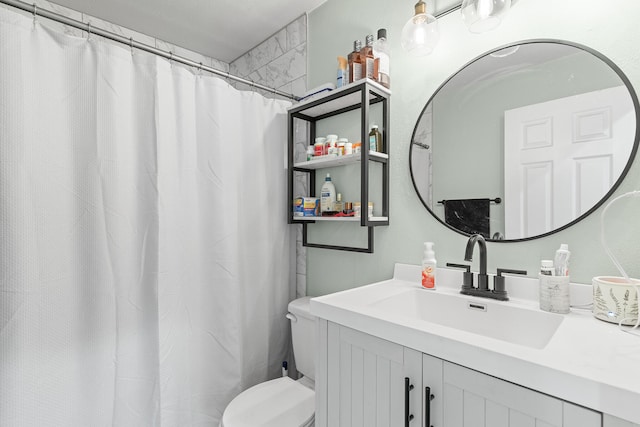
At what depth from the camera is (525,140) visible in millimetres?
1068

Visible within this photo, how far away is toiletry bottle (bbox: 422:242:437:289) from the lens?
1.19m

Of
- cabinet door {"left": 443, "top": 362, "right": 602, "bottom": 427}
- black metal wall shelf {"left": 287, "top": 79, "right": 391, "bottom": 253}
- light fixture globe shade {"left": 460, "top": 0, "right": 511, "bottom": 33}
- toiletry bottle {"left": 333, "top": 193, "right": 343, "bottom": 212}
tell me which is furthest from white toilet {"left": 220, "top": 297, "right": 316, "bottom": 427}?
light fixture globe shade {"left": 460, "top": 0, "right": 511, "bottom": 33}

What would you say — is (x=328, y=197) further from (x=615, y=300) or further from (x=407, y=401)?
(x=615, y=300)

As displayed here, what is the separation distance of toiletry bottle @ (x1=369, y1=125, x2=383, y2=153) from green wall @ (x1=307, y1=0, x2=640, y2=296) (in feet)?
0.22

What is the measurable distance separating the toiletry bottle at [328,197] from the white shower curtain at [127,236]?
0.33 m

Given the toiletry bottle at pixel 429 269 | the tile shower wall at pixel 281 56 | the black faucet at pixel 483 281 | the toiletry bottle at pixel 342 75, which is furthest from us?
the tile shower wall at pixel 281 56

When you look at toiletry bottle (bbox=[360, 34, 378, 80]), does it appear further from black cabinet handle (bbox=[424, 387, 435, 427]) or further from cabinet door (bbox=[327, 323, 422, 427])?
black cabinet handle (bbox=[424, 387, 435, 427])

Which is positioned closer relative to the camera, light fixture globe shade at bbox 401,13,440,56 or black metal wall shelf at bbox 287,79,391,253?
light fixture globe shade at bbox 401,13,440,56

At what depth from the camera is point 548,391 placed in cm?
59

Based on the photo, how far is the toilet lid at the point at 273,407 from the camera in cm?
120

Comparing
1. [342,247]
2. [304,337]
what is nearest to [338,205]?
[342,247]

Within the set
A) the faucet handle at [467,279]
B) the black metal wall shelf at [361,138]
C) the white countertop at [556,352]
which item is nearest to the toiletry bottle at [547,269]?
the white countertop at [556,352]

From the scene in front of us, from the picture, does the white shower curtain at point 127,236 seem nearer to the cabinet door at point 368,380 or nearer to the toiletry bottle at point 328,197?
the toiletry bottle at point 328,197

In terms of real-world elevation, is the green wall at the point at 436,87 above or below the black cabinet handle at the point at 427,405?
above
